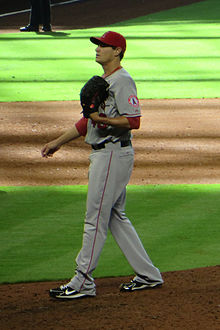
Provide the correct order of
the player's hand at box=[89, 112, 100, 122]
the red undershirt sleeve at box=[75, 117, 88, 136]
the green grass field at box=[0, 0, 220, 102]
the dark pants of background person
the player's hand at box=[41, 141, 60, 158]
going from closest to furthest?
the player's hand at box=[89, 112, 100, 122] → the red undershirt sleeve at box=[75, 117, 88, 136] → the player's hand at box=[41, 141, 60, 158] → the green grass field at box=[0, 0, 220, 102] → the dark pants of background person

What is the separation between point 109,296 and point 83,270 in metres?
0.31

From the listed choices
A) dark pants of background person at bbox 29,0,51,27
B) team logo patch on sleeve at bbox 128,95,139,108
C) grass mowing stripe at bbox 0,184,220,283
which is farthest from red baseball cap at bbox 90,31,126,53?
dark pants of background person at bbox 29,0,51,27

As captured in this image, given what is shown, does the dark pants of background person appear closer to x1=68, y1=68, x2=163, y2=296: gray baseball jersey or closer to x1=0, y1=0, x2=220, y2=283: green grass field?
x1=0, y1=0, x2=220, y2=283: green grass field

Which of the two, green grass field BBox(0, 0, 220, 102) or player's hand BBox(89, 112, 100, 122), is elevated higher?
player's hand BBox(89, 112, 100, 122)

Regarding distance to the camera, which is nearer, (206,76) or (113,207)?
(113,207)

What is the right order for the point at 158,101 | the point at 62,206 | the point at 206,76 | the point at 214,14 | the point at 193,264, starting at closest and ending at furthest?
1. the point at 193,264
2. the point at 62,206
3. the point at 158,101
4. the point at 206,76
5. the point at 214,14

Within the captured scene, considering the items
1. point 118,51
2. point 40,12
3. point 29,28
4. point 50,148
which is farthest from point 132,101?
point 29,28

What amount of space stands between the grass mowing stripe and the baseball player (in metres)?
0.81

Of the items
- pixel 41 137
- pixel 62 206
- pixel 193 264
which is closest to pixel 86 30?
pixel 41 137

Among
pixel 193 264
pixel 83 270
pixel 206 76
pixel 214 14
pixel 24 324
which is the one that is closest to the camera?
pixel 24 324

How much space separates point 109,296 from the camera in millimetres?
5113

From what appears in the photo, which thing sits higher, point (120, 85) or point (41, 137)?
point (120, 85)

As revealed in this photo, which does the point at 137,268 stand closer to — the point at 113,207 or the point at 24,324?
the point at 113,207

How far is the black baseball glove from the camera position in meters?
4.77
